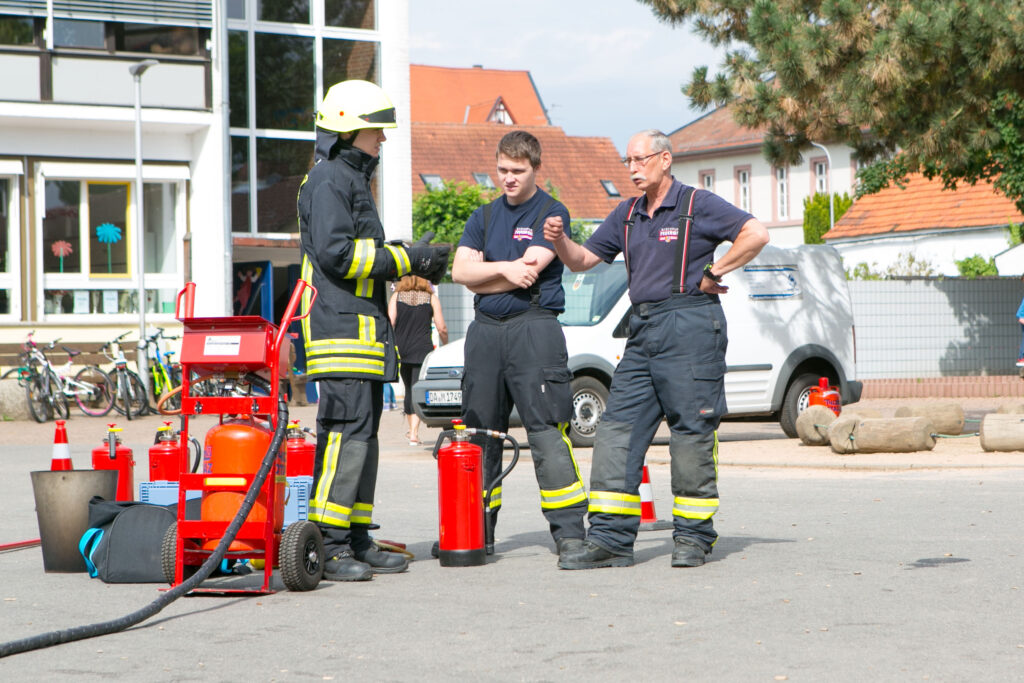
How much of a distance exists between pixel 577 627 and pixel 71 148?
2257 cm

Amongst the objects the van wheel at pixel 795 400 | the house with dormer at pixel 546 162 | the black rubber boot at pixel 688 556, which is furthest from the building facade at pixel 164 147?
the house with dormer at pixel 546 162

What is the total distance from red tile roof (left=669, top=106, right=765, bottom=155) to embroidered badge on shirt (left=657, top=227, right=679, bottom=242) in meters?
58.9

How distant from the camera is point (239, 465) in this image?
6.55 m

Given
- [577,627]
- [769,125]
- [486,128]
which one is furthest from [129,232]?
[486,128]

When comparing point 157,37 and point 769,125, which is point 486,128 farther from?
point 769,125

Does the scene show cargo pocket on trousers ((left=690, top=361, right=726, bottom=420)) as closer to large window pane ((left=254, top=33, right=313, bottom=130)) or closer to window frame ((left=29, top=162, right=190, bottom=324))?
window frame ((left=29, top=162, right=190, bottom=324))

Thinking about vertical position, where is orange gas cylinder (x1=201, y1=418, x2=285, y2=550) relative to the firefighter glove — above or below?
below

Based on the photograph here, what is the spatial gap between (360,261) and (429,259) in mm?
391

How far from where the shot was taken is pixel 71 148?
2614 centimetres

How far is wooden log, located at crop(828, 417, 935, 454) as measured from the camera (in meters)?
13.3

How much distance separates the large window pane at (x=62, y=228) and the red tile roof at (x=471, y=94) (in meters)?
61.2

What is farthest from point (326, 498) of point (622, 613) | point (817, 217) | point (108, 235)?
point (817, 217)

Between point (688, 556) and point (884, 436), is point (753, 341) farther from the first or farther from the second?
point (688, 556)

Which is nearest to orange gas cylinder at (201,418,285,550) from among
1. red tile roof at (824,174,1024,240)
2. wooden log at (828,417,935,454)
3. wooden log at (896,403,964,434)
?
wooden log at (828,417,935,454)
